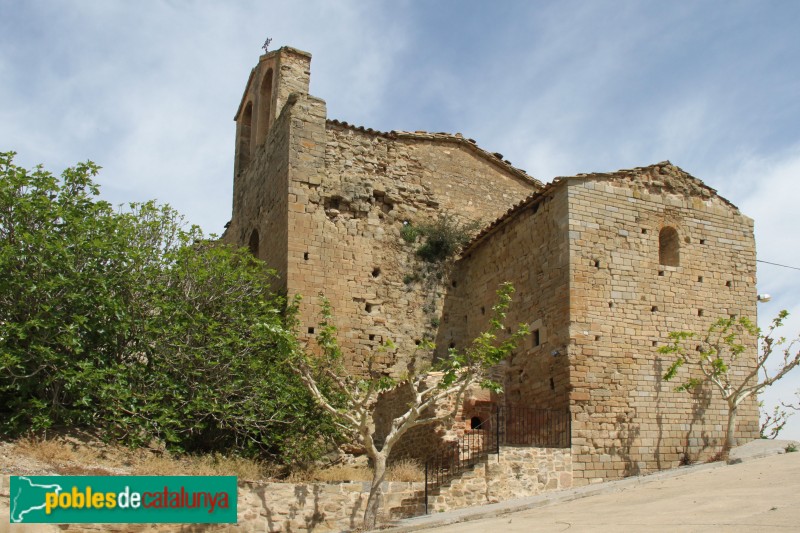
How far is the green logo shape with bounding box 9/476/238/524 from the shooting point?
11562 millimetres

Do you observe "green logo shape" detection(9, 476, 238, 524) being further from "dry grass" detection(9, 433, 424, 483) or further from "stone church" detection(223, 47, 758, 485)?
"stone church" detection(223, 47, 758, 485)

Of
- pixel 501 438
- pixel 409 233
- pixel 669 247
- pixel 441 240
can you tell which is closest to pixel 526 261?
pixel 669 247

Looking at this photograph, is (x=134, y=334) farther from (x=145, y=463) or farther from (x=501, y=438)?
(x=501, y=438)

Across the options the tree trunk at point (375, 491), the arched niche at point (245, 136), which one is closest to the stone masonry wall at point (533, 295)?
the tree trunk at point (375, 491)

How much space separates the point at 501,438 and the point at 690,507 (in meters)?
5.27

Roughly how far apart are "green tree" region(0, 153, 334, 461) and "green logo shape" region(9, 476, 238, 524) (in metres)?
1.93

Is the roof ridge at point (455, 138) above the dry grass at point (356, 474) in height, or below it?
above

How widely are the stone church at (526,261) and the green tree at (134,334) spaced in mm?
2228

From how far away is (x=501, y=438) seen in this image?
15883mm

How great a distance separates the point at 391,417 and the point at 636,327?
4.95 meters

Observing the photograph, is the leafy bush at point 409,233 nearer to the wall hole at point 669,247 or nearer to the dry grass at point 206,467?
the wall hole at point 669,247

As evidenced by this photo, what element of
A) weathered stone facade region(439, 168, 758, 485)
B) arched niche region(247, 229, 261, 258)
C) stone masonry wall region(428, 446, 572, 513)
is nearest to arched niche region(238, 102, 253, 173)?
arched niche region(247, 229, 261, 258)

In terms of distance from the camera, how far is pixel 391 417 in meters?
17.1

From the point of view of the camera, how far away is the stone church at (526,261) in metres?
15.7
